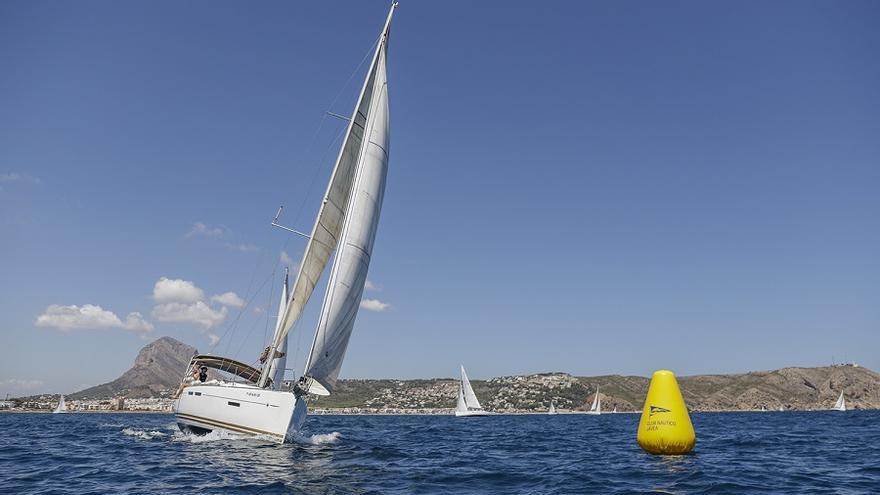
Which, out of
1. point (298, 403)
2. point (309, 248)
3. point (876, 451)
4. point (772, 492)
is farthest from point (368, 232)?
point (876, 451)

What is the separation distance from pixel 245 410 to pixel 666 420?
53.0 ft

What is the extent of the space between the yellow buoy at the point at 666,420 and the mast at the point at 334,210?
14.3 metres

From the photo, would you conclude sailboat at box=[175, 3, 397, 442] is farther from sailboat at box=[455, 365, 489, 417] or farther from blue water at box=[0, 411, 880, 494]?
sailboat at box=[455, 365, 489, 417]

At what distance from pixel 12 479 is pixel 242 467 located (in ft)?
19.7

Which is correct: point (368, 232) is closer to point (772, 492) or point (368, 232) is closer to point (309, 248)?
point (309, 248)

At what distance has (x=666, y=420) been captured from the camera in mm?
17750

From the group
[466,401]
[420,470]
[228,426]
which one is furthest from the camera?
[466,401]

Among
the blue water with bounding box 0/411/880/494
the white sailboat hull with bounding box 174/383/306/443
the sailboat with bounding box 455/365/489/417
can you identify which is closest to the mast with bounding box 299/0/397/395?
the white sailboat hull with bounding box 174/383/306/443

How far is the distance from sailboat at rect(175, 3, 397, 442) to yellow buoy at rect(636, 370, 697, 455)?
12267 millimetres

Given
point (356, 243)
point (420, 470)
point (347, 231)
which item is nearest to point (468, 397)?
point (356, 243)

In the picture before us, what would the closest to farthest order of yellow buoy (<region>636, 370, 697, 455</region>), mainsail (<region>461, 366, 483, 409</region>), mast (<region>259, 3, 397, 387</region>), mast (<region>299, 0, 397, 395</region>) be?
yellow buoy (<region>636, 370, 697, 455</region>)
mast (<region>299, 0, 397, 395</region>)
mast (<region>259, 3, 397, 387</region>)
mainsail (<region>461, 366, 483, 409</region>)

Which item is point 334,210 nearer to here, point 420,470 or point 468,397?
point 420,470

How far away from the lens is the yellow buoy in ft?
57.9

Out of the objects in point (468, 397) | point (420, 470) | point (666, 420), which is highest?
point (468, 397)
